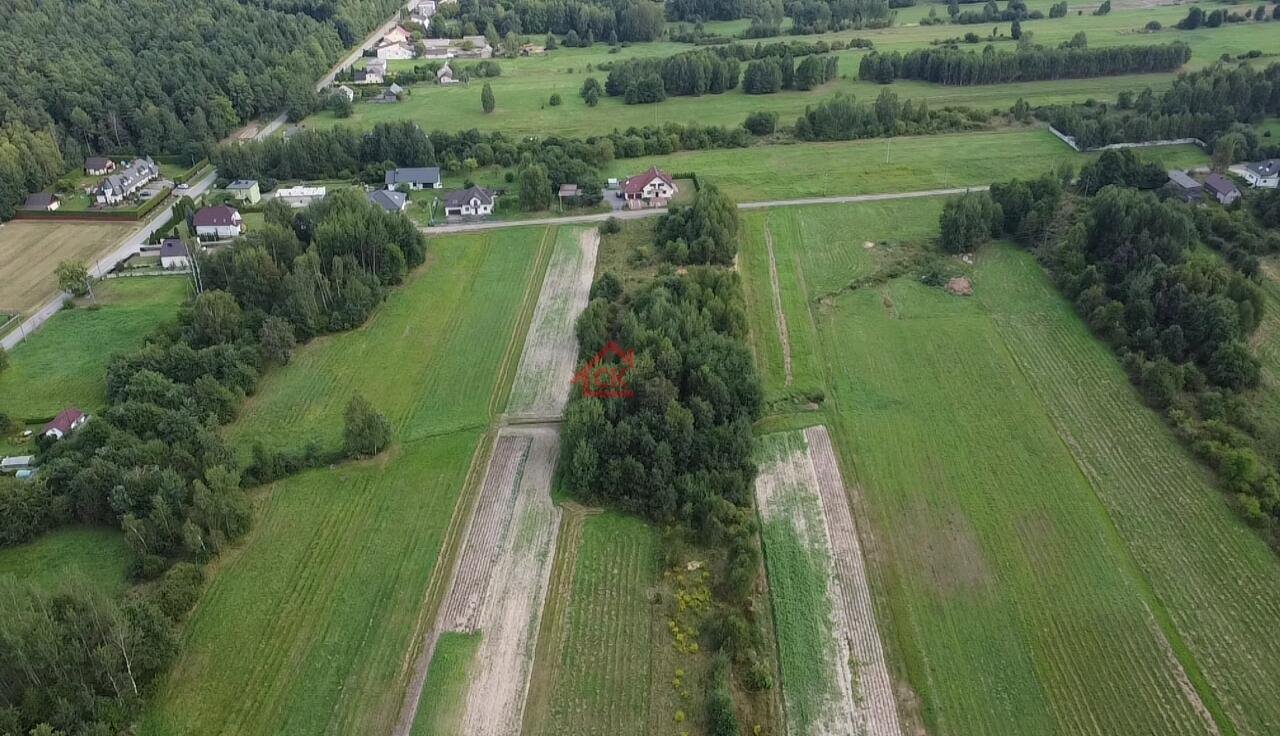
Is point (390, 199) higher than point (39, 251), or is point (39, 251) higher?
point (390, 199)

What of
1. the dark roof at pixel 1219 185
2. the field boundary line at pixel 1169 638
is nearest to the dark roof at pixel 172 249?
the field boundary line at pixel 1169 638

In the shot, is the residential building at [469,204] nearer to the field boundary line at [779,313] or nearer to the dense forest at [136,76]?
the field boundary line at [779,313]

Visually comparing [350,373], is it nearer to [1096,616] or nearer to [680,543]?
[680,543]

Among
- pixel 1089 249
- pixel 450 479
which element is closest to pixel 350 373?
pixel 450 479

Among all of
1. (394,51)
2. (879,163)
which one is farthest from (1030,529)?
(394,51)

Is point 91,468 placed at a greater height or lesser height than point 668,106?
lesser

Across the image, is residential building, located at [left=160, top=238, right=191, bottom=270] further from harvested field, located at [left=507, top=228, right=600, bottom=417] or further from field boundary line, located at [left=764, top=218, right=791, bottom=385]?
field boundary line, located at [left=764, top=218, right=791, bottom=385]

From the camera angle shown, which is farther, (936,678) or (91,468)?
(91,468)

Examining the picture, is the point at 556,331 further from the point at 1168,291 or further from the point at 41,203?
the point at 41,203
